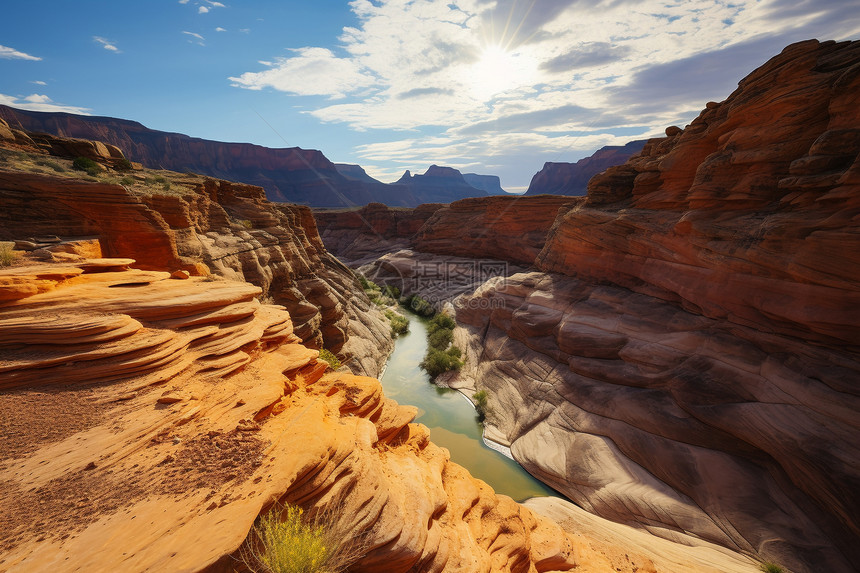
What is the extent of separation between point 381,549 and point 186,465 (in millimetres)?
2918

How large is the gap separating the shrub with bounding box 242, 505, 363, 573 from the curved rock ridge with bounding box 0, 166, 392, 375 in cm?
→ 841

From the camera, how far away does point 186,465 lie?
A: 14.2ft

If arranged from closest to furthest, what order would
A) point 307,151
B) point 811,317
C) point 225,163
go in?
point 811,317 → point 225,163 → point 307,151

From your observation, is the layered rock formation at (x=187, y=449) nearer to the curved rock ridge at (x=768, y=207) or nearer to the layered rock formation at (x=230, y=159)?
the curved rock ridge at (x=768, y=207)

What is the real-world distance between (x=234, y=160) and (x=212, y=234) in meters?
123

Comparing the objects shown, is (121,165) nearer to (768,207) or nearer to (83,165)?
(83,165)

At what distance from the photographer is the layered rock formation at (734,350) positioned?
29.3 feet

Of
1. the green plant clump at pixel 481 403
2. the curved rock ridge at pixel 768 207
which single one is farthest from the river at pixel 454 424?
the curved rock ridge at pixel 768 207

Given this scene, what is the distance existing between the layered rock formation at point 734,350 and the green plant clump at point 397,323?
42.5 ft

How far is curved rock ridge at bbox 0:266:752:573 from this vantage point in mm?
3447

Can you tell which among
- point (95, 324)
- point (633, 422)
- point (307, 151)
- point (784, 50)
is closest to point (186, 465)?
point (95, 324)

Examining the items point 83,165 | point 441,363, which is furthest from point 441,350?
point 83,165

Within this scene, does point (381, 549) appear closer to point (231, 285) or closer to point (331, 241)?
point (231, 285)

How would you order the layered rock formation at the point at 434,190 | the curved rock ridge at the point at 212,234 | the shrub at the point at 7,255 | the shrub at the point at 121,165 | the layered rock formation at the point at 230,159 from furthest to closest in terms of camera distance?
the layered rock formation at the point at 434,190 → the layered rock formation at the point at 230,159 → the shrub at the point at 121,165 → the curved rock ridge at the point at 212,234 → the shrub at the point at 7,255
